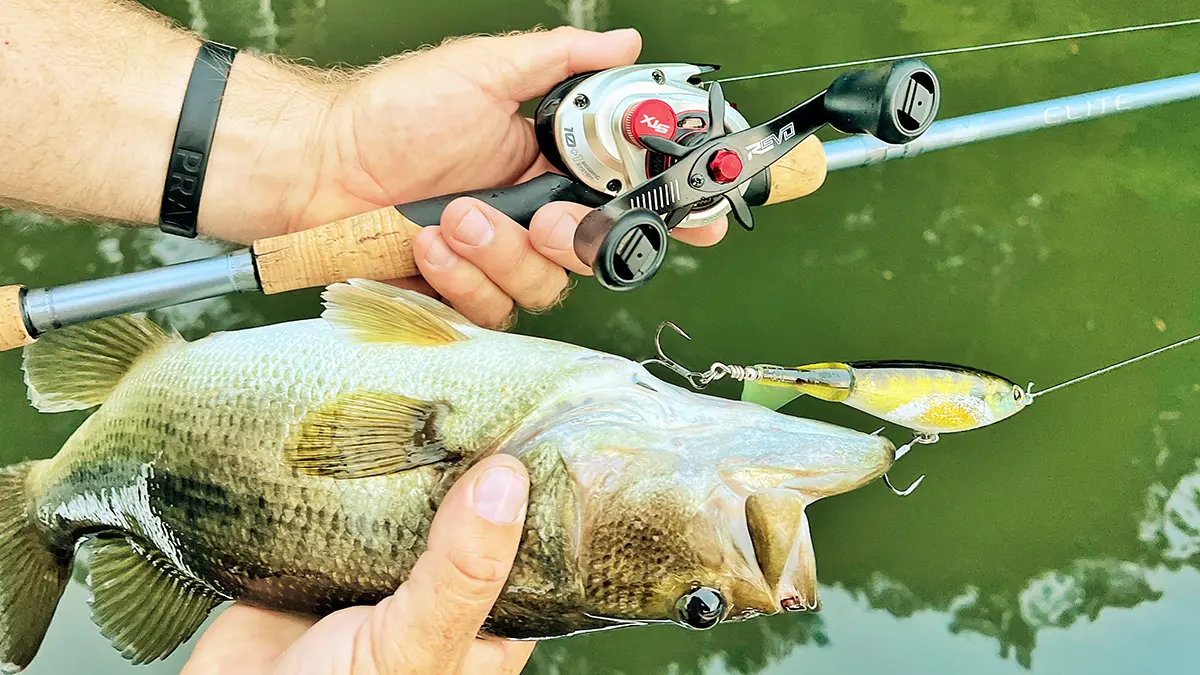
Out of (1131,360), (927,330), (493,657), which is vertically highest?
(1131,360)

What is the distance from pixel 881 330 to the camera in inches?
105

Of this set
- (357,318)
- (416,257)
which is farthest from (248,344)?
(416,257)

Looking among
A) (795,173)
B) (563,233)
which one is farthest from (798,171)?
(563,233)

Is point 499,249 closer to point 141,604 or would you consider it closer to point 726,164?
point 726,164

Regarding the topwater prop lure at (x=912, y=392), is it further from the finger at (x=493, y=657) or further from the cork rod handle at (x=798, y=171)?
the finger at (x=493, y=657)

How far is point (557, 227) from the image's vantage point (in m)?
1.76

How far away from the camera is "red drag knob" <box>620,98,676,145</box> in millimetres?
1656

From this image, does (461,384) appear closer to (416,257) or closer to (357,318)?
(357,318)

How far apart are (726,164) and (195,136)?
4.46 feet

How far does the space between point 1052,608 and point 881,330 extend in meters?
0.98

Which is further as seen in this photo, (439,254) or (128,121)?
(128,121)

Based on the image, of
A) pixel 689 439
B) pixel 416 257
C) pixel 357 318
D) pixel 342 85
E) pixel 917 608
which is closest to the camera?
pixel 689 439

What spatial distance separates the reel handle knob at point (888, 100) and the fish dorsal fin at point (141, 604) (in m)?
1.48

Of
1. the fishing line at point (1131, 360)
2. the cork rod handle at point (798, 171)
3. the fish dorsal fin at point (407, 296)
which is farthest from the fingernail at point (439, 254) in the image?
the fishing line at point (1131, 360)
